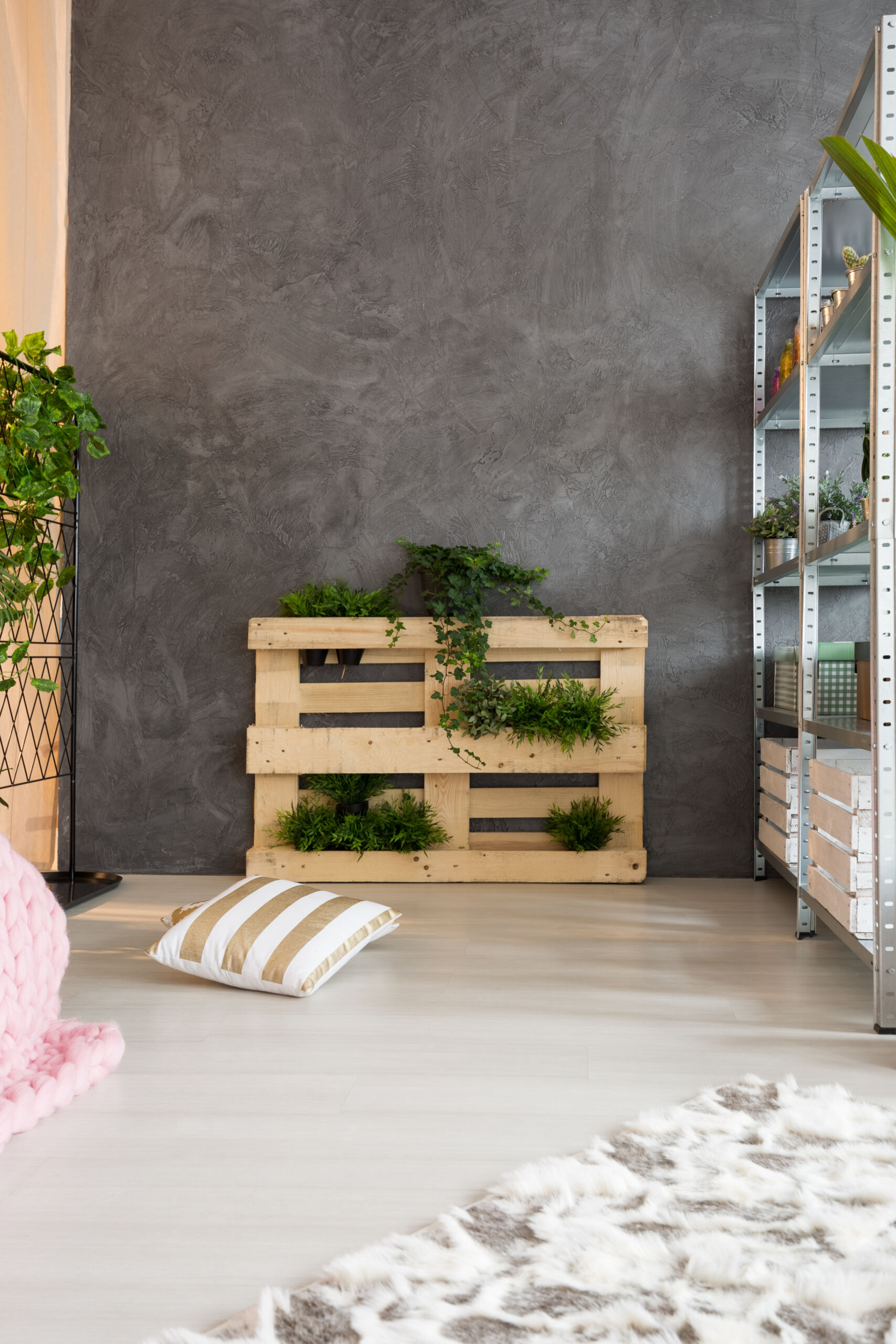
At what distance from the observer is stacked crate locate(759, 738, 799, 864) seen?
2.91 m

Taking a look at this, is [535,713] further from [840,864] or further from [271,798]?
[840,864]

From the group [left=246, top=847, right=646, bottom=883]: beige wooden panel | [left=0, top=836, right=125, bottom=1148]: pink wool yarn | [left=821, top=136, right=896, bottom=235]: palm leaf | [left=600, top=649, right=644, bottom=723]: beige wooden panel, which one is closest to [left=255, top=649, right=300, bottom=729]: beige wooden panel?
[left=246, top=847, right=646, bottom=883]: beige wooden panel

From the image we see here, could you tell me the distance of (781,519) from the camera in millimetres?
3246

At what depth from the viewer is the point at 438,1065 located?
183 cm

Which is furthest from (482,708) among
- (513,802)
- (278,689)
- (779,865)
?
(779,865)

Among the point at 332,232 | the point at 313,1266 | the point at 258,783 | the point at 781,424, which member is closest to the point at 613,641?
the point at 781,424

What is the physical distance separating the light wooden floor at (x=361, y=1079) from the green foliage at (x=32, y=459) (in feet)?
3.15

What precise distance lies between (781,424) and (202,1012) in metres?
2.62

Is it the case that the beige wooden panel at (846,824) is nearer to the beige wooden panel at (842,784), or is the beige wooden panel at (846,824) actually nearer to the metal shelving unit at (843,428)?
the beige wooden panel at (842,784)

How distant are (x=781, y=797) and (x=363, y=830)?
1.33 metres

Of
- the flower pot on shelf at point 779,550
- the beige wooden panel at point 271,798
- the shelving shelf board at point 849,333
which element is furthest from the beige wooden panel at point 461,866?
the shelving shelf board at point 849,333

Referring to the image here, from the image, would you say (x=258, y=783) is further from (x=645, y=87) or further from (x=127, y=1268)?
(x=645, y=87)

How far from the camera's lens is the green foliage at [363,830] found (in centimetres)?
343

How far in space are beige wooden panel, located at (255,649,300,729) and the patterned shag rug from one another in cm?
228
